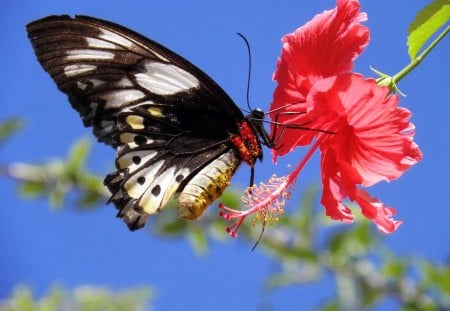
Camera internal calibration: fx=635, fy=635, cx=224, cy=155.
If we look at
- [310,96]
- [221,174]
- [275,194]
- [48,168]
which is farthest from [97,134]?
[48,168]

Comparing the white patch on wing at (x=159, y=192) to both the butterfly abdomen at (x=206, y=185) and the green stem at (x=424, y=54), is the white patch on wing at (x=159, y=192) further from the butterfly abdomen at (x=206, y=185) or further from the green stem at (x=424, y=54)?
the green stem at (x=424, y=54)

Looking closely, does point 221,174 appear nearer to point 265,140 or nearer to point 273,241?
point 265,140

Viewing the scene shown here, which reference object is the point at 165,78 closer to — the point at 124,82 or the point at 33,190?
the point at 124,82

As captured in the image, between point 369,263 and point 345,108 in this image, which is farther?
point 369,263

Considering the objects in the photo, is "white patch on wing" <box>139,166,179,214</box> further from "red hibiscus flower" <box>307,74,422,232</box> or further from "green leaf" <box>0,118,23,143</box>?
"green leaf" <box>0,118,23,143</box>

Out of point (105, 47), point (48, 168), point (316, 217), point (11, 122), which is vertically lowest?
point (105, 47)

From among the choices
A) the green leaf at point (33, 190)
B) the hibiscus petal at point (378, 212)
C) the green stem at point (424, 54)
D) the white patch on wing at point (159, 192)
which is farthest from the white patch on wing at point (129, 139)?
the green leaf at point (33, 190)

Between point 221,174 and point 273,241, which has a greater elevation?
point 273,241

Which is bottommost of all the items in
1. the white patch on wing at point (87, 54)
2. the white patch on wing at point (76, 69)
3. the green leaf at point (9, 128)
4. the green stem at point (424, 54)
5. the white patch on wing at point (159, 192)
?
the green stem at point (424, 54)
